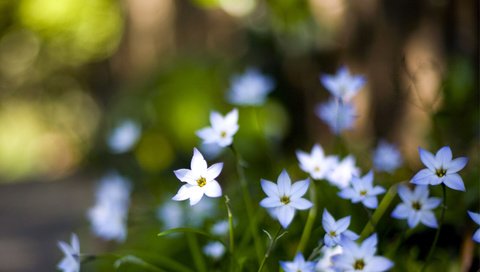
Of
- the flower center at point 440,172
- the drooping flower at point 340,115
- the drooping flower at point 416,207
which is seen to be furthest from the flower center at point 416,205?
the drooping flower at point 340,115

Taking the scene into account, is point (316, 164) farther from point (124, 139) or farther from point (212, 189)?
point (124, 139)

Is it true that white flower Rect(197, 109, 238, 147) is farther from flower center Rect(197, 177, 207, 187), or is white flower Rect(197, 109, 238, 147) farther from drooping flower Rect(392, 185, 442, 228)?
drooping flower Rect(392, 185, 442, 228)

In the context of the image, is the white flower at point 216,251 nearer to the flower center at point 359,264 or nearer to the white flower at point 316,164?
the white flower at point 316,164

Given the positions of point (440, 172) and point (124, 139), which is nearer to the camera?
point (440, 172)

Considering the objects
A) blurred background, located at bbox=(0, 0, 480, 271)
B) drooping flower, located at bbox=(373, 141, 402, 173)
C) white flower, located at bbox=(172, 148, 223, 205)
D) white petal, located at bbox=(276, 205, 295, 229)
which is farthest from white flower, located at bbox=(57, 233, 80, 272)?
drooping flower, located at bbox=(373, 141, 402, 173)

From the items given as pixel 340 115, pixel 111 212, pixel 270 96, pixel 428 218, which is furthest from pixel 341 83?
pixel 270 96

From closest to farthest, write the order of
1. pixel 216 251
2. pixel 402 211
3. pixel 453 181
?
pixel 453 181 → pixel 402 211 → pixel 216 251

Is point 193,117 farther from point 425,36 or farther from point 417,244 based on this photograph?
point 417,244

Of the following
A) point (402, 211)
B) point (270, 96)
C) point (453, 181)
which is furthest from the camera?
point (270, 96)
